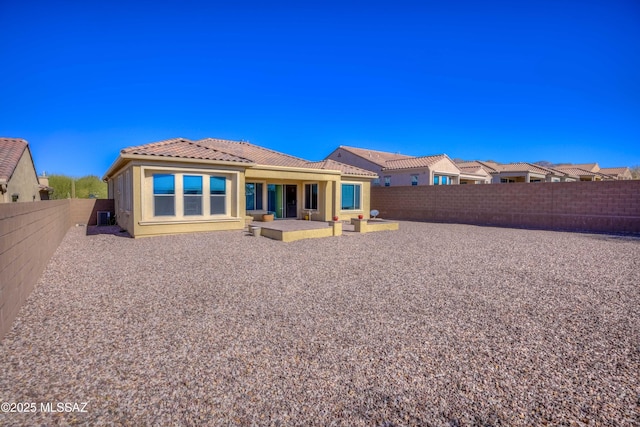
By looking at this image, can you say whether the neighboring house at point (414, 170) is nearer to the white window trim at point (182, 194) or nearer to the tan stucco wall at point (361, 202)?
the tan stucco wall at point (361, 202)

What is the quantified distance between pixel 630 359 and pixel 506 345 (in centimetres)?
127

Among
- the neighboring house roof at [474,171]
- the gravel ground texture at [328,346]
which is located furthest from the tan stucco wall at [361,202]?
the neighboring house roof at [474,171]

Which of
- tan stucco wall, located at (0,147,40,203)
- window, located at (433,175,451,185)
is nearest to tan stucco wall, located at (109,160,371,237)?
tan stucco wall, located at (0,147,40,203)

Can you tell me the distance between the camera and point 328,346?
13.6ft

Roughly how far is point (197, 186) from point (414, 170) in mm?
19467

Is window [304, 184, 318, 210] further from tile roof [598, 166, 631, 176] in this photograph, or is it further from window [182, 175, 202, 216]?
tile roof [598, 166, 631, 176]

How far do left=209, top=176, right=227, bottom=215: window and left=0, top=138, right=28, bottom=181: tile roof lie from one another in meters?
Answer: 7.80

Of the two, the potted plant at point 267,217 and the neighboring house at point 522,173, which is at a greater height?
the neighboring house at point 522,173

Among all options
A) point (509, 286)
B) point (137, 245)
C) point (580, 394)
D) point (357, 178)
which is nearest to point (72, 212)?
point (137, 245)

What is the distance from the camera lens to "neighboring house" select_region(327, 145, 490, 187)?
2819 centimetres

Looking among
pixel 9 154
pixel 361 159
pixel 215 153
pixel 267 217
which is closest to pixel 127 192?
pixel 215 153

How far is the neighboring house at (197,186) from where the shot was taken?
1309cm

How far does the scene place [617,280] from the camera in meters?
7.29

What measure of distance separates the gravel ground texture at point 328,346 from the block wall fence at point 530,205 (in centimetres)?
1038
